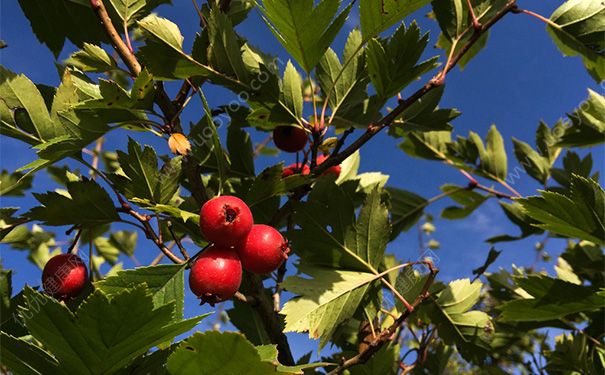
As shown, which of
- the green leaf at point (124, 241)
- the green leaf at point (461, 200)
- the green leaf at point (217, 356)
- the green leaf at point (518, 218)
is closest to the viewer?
the green leaf at point (217, 356)

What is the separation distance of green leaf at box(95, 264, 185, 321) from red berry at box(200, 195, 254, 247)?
14 cm

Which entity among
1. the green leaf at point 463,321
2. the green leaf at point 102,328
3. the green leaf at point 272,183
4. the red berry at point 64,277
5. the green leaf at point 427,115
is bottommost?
the green leaf at point 463,321

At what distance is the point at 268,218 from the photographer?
1.53 metres

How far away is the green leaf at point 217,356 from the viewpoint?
0.80 m

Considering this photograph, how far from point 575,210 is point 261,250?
0.84 meters

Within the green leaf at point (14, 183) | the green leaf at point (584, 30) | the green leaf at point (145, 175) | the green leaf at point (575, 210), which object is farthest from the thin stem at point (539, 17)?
the green leaf at point (14, 183)

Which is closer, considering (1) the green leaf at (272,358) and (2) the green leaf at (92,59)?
(1) the green leaf at (272,358)

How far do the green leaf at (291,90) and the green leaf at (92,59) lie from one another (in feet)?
1.58

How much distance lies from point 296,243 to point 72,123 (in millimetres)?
668

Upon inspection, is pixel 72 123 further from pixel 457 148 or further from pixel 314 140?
pixel 457 148

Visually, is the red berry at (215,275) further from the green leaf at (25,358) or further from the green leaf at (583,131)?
the green leaf at (583,131)

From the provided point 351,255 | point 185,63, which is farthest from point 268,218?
point 185,63

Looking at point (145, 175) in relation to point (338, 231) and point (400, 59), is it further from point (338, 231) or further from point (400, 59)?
point (400, 59)

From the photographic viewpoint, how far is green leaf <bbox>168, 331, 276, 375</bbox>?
0.80 m
